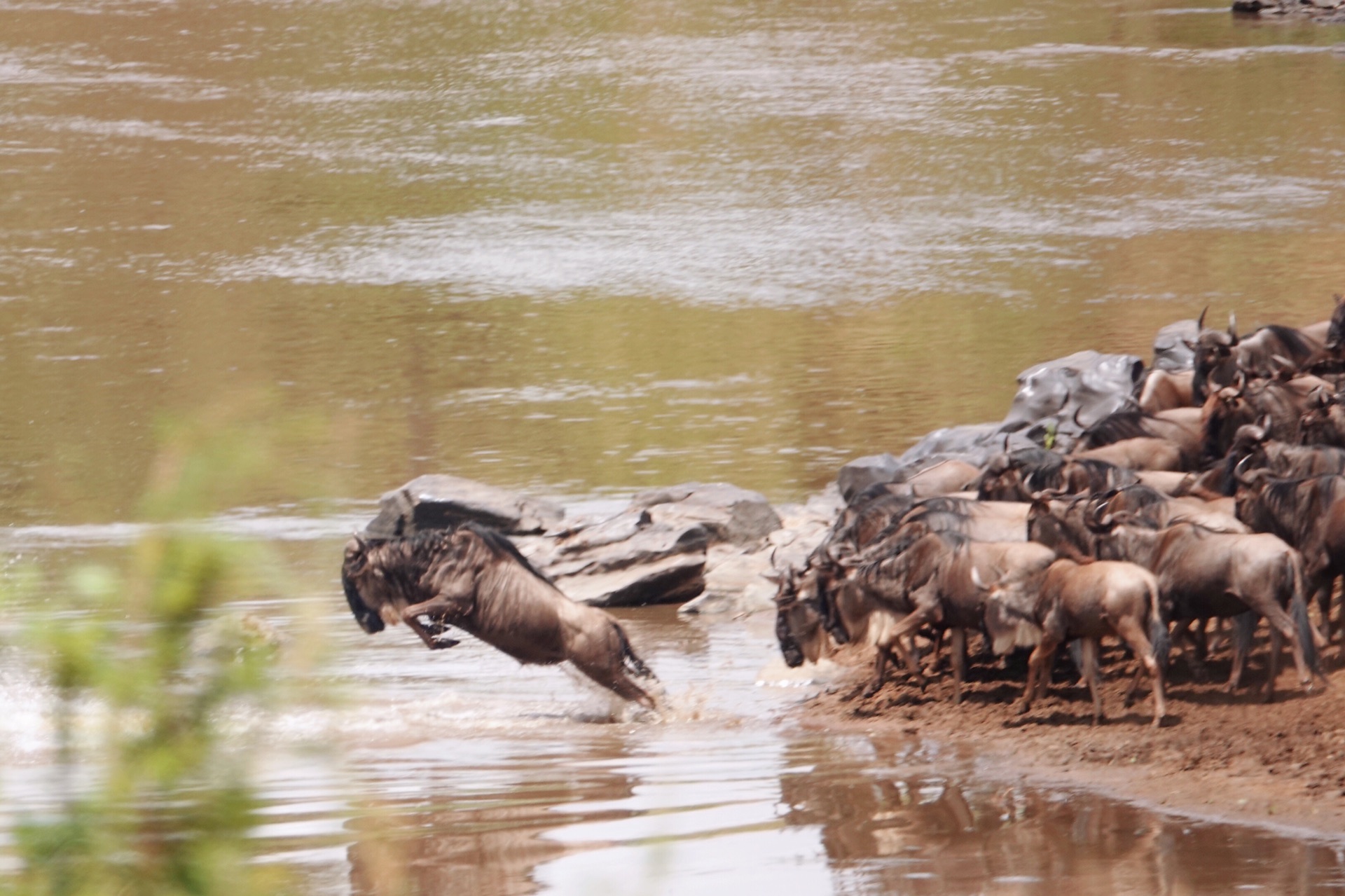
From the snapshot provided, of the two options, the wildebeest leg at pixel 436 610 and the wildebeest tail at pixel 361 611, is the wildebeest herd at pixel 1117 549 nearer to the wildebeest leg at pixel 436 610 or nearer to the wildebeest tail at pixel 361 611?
the wildebeest leg at pixel 436 610

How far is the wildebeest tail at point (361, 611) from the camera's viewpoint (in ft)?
33.6

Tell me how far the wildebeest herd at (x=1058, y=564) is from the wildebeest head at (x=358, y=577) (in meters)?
0.01

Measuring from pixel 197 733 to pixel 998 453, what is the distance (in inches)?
377

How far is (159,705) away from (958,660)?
23.9 feet

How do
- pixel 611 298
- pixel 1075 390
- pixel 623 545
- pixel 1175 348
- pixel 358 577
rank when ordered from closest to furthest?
pixel 358 577
pixel 623 545
pixel 1075 390
pixel 1175 348
pixel 611 298

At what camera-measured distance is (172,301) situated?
23.2m

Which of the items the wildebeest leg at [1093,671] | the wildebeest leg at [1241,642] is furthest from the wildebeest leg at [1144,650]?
the wildebeest leg at [1241,642]

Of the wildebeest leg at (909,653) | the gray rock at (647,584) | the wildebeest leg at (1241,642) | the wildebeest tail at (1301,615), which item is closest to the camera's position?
A: the wildebeest tail at (1301,615)

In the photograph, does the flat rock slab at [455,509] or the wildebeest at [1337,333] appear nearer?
the wildebeest at [1337,333]

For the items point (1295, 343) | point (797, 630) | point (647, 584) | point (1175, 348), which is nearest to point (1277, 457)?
point (797, 630)

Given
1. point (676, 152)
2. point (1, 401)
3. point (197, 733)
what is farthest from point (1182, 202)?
point (197, 733)

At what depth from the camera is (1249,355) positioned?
13.3m

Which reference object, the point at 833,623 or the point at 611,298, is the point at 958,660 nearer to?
the point at 833,623

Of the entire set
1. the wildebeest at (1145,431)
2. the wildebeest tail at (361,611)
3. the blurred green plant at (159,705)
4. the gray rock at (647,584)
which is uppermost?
the blurred green plant at (159,705)
